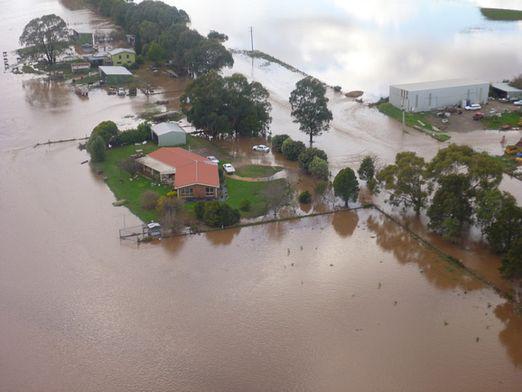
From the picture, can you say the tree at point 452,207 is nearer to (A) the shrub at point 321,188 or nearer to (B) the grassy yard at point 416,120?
(A) the shrub at point 321,188

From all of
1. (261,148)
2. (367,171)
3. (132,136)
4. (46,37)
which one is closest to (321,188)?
(367,171)

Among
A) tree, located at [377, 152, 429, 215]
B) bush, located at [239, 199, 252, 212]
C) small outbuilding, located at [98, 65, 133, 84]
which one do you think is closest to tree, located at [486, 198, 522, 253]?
tree, located at [377, 152, 429, 215]

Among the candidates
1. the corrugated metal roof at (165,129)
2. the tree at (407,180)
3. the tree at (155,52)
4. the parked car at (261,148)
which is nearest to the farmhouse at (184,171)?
the corrugated metal roof at (165,129)

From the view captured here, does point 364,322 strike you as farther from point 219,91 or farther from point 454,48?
point 454,48

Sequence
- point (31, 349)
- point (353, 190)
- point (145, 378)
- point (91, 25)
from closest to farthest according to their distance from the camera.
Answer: point (145, 378), point (31, 349), point (353, 190), point (91, 25)

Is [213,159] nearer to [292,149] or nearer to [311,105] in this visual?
[292,149]

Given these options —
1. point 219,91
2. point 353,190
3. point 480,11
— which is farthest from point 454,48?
point 353,190
